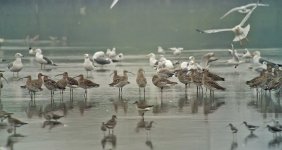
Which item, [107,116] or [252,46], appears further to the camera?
[252,46]

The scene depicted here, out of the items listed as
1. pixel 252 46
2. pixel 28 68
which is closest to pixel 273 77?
pixel 28 68

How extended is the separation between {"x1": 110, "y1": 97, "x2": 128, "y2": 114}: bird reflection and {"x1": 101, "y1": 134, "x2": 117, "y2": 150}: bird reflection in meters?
1.87

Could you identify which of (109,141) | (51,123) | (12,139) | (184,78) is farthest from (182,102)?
(12,139)

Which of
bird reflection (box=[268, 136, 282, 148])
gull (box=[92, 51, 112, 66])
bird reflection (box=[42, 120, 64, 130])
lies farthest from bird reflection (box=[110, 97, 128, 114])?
gull (box=[92, 51, 112, 66])

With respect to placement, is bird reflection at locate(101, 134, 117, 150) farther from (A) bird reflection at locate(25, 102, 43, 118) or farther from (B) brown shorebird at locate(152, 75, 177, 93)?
(B) brown shorebird at locate(152, 75, 177, 93)

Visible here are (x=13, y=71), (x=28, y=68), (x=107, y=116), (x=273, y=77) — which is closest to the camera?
(x=107, y=116)

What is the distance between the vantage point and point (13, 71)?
1612 centimetres

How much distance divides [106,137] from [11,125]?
1.28 meters

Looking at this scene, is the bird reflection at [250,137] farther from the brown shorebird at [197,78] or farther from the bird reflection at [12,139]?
the brown shorebird at [197,78]

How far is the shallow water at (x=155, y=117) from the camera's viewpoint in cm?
892

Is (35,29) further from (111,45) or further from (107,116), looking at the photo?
(107,116)

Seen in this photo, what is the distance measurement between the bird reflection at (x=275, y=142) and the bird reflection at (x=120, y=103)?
276cm

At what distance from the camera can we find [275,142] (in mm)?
8883

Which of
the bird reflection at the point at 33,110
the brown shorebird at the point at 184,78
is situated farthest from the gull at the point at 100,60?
the bird reflection at the point at 33,110
